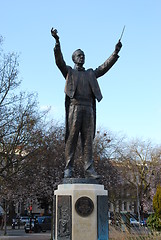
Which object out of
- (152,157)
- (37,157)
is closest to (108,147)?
(152,157)

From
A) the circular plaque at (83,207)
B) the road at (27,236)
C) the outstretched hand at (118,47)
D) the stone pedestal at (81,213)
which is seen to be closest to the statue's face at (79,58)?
the outstretched hand at (118,47)

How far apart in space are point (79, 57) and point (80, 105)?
43.6 inches

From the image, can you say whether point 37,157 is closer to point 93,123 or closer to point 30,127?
point 30,127

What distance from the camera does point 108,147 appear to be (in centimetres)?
3406

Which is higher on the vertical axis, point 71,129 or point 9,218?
point 71,129

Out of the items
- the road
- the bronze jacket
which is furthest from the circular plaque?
the road

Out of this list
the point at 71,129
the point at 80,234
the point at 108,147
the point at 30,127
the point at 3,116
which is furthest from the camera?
the point at 108,147

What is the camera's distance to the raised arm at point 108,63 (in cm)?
730

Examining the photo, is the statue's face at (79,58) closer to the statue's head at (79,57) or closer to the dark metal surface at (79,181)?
the statue's head at (79,57)

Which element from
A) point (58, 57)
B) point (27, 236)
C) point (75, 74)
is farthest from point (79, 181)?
point (27, 236)

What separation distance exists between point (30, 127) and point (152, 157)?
2877 centimetres

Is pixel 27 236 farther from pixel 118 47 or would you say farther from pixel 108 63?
→ pixel 118 47

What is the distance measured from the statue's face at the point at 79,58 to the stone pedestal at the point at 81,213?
268cm

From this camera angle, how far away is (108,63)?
7.35m
